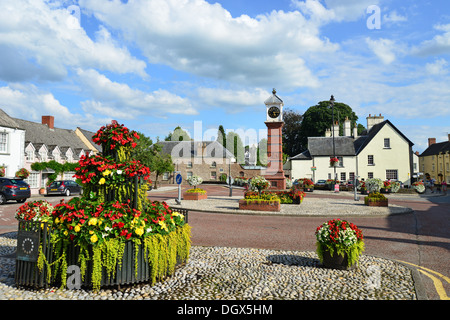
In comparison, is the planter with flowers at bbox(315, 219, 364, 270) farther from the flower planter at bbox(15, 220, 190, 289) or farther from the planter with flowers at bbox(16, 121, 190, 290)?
the flower planter at bbox(15, 220, 190, 289)

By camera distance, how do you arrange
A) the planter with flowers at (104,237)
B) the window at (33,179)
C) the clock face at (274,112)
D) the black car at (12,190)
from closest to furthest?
the planter with flowers at (104,237)
the black car at (12,190)
the clock face at (274,112)
the window at (33,179)

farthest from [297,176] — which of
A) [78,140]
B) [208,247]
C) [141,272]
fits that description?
[141,272]

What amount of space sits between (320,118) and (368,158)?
60.3 ft

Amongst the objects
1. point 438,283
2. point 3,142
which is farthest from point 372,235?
point 3,142

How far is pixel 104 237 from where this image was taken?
507 cm

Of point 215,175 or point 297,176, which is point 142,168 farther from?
point 215,175

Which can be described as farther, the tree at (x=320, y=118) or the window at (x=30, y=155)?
the tree at (x=320, y=118)

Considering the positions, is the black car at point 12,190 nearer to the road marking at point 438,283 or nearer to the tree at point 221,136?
the road marking at point 438,283

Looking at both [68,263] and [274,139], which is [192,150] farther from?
[68,263]

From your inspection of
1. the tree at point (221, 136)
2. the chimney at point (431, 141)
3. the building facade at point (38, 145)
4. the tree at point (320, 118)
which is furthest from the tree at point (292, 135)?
the building facade at point (38, 145)

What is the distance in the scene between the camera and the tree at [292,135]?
7088cm

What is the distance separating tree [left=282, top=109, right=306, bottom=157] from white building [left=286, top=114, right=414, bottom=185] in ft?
65.0

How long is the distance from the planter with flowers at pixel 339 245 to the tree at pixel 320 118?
59.2 metres
